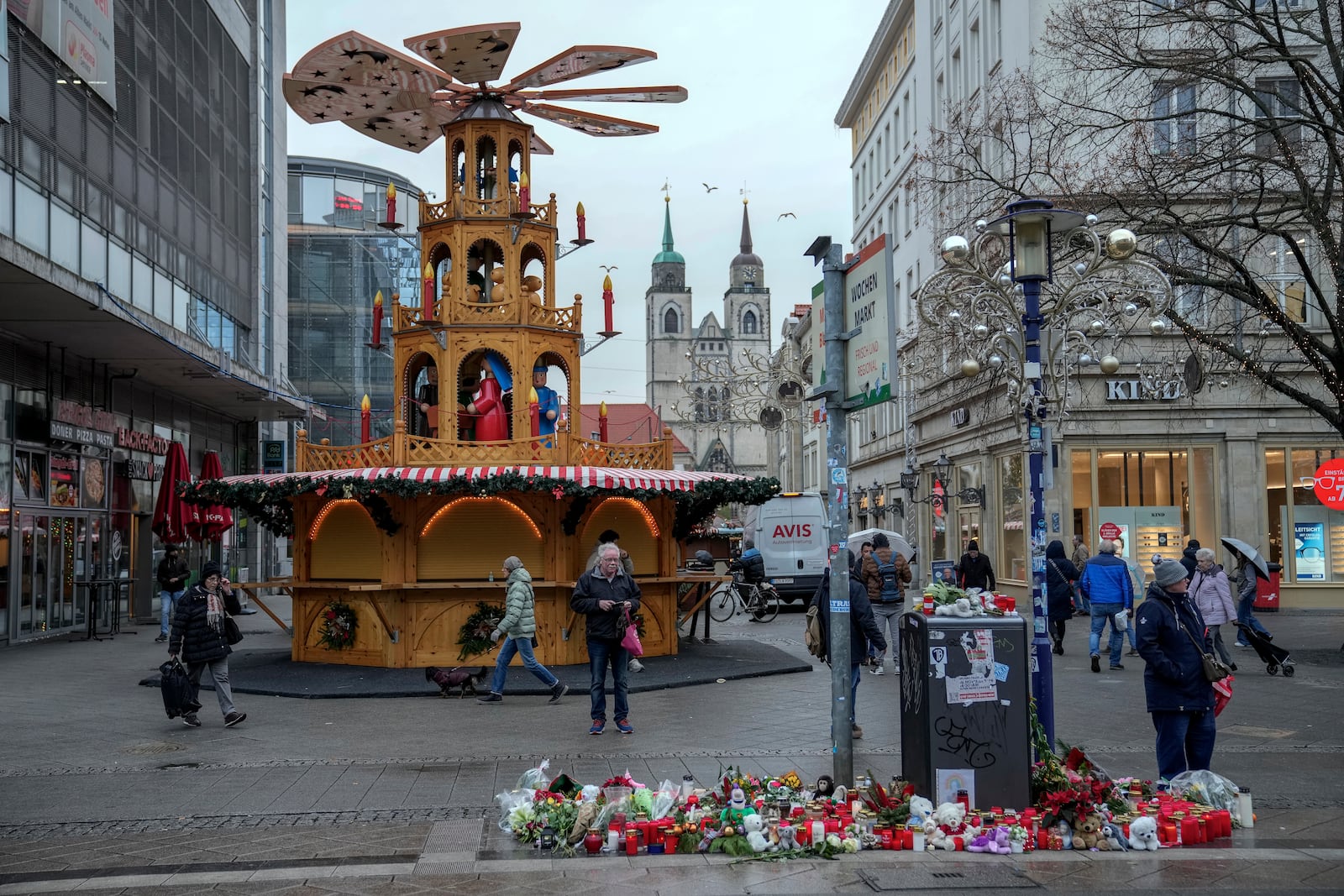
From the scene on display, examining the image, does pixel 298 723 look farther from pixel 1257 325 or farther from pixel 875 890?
pixel 1257 325

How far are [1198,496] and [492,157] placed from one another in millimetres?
19684

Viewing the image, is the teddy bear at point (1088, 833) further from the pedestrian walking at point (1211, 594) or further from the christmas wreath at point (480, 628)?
the christmas wreath at point (480, 628)

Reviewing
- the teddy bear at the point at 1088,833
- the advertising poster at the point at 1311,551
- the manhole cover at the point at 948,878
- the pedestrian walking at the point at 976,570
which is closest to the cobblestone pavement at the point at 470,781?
the manhole cover at the point at 948,878

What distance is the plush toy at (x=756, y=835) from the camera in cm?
737

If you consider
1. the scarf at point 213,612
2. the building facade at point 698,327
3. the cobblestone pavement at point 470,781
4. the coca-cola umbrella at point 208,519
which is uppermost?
the building facade at point 698,327

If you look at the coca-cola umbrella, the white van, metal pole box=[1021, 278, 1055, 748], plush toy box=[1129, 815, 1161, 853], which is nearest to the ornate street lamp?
metal pole box=[1021, 278, 1055, 748]

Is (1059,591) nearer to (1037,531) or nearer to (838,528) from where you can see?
(1037,531)

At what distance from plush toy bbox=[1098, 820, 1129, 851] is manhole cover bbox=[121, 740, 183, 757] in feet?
25.7

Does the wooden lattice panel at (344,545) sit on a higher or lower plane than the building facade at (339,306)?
lower

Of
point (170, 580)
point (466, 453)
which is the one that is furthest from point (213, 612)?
point (170, 580)

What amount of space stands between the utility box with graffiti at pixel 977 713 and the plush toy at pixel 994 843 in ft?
1.34

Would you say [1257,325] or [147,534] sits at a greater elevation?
[1257,325]

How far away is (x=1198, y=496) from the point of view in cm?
3016

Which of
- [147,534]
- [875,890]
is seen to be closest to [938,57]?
[147,534]
